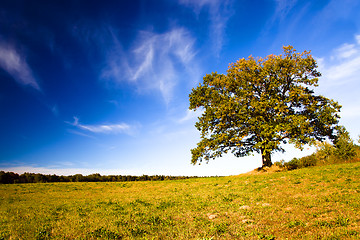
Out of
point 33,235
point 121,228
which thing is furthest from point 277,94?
point 33,235

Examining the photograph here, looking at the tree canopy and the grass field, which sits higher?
the tree canopy

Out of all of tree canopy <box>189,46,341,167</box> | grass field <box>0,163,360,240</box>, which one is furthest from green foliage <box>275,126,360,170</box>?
grass field <box>0,163,360,240</box>

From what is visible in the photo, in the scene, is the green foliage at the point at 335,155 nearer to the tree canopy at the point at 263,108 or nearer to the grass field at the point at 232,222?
the tree canopy at the point at 263,108

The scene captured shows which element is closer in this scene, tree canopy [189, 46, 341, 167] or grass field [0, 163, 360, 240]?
grass field [0, 163, 360, 240]

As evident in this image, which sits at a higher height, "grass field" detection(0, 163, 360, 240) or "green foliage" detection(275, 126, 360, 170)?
"green foliage" detection(275, 126, 360, 170)

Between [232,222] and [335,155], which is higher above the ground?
[335,155]

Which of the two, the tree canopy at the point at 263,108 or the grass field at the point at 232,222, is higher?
the tree canopy at the point at 263,108

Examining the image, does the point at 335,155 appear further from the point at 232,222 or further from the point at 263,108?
the point at 232,222

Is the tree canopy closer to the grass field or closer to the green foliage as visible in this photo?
the green foliage

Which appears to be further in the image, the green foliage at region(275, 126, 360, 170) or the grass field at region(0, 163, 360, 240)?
the green foliage at region(275, 126, 360, 170)

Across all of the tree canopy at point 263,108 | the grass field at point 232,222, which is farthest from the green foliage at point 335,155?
the grass field at point 232,222

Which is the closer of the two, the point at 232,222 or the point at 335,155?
the point at 232,222

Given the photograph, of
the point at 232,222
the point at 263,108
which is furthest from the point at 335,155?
the point at 232,222

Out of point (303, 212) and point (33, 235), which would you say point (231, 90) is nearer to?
point (303, 212)
